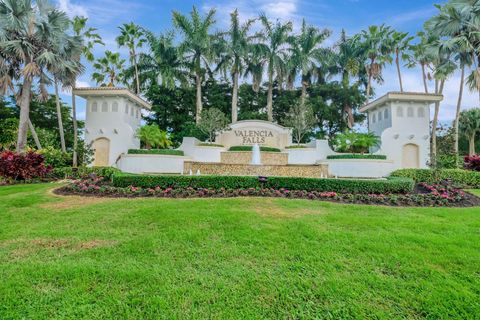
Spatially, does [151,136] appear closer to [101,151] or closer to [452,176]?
[101,151]

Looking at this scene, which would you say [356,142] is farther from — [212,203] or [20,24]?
[20,24]

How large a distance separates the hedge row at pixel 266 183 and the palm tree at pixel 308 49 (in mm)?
15360

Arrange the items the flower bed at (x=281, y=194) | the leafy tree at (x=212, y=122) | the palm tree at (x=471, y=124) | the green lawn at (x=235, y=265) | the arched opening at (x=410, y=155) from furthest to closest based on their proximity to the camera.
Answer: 1. the palm tree at (x=471, y=124)
2. the leafy tree at (x=212, y=122)
3. the arched opening at (x=410, y=155)
4. the flower bed at (x=281, y=194)
5. the green lawn at (x=235, y=265)

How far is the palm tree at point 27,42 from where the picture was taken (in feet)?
47.9

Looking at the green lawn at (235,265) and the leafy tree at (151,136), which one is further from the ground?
the leafy tree at (151,136)

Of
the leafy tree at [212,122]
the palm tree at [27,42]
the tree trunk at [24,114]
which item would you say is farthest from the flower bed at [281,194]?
the leafy tree at [212,122]

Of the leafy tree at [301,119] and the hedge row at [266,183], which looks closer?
the hedge row at [266,183]

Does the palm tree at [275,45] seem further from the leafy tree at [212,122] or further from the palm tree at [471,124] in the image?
the palm tree at [471,124]

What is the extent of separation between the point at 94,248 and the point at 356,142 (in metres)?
16.8

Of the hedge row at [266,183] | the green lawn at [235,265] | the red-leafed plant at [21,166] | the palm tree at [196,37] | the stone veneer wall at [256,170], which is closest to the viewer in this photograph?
the green lawn at [235,265]

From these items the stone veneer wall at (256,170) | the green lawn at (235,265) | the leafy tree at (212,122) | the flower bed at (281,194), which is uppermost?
the leafy tree at (212,122)

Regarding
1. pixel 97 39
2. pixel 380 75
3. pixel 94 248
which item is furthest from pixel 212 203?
pixel 380 75

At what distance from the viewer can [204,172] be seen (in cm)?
1493

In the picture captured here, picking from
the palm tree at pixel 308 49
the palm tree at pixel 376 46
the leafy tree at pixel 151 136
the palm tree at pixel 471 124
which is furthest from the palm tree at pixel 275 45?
the palm tree at pixel 471 124
